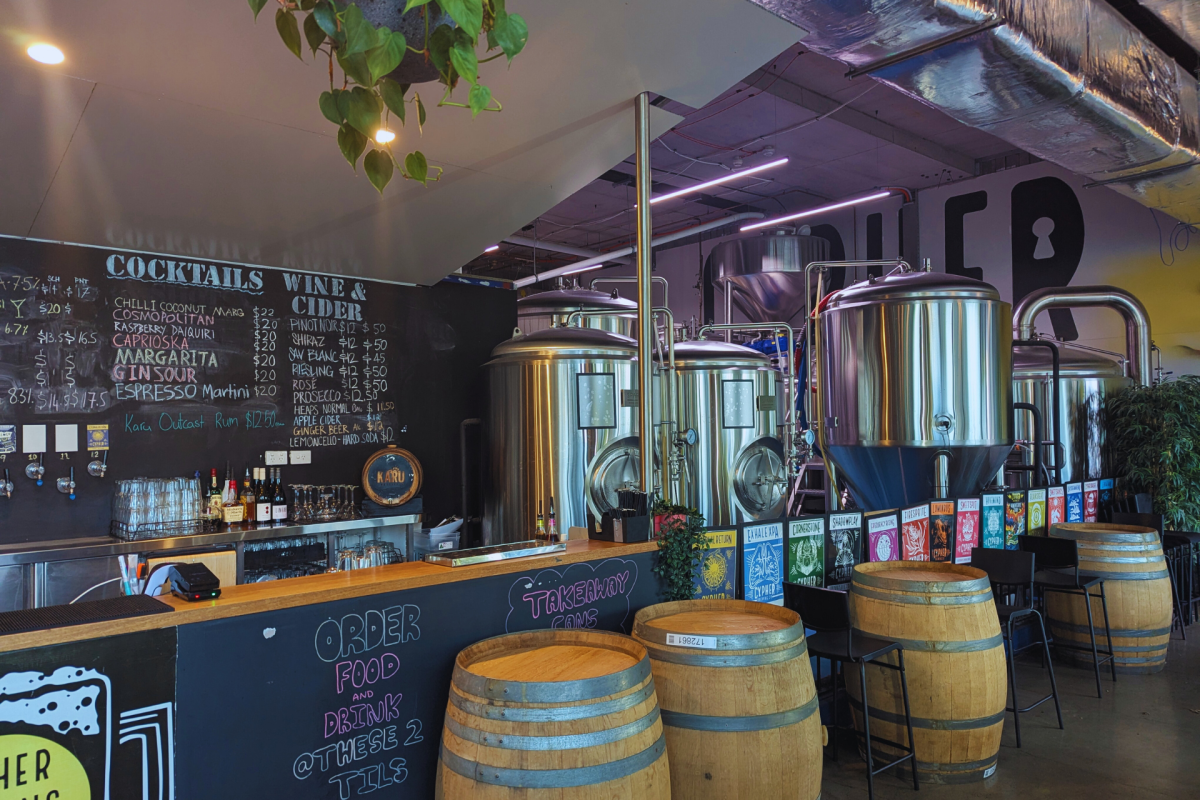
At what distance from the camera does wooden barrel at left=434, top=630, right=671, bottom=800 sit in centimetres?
196

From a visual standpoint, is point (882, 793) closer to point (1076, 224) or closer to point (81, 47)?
point (81, 47)

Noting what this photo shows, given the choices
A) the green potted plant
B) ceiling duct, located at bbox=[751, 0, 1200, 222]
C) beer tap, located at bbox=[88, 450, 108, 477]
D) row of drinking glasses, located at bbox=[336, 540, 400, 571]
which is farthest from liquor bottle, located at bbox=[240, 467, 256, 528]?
the green potted plant

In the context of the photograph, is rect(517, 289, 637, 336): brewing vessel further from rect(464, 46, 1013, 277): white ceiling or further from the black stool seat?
the black stool seat

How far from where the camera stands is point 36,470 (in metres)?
4.11

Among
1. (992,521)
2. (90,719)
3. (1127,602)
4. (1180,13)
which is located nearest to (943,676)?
(992,521)

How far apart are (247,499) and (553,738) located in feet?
11.2

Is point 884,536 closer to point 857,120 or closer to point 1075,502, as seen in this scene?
point 1075,502

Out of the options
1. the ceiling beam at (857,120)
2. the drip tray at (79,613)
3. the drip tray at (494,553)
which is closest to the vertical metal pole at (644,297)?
the drip tray at (494,553)

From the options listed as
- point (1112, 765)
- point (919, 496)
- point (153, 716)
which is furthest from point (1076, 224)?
point (153, 716)

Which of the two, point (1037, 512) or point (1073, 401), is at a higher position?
point (1073, 401)

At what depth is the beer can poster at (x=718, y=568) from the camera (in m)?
3.51

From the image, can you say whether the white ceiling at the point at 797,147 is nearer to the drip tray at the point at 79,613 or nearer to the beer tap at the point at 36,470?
the beer tap at the point at 36,470

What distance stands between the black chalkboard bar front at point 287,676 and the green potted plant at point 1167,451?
623 cm

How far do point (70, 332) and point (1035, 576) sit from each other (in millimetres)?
5691
